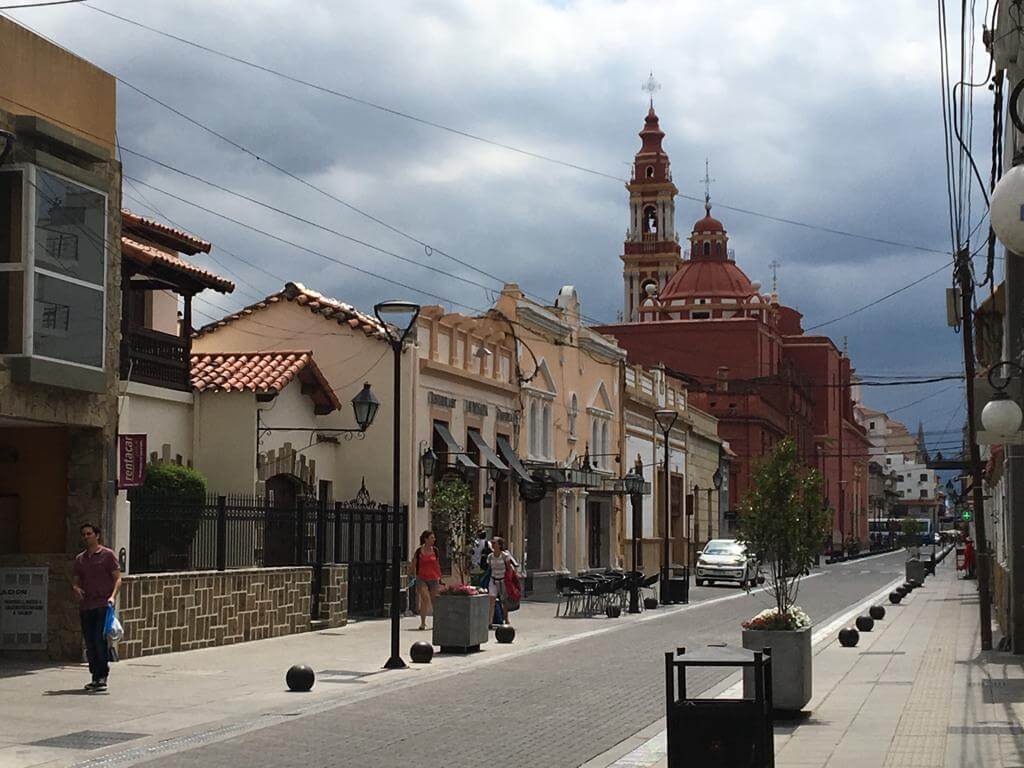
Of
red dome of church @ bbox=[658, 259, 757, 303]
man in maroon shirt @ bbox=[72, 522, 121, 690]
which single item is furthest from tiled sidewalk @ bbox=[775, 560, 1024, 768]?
red dome of church @ bbox=[658, 259, 757, 303]

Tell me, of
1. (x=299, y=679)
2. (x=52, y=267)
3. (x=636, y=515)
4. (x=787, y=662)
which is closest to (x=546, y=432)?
(x=636, y=515)

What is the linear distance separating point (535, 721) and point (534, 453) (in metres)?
31.2

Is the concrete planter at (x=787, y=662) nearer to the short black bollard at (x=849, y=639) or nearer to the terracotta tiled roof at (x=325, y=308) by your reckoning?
the short black bollard at (x=849, y=639)

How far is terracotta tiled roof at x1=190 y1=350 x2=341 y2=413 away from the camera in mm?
28812

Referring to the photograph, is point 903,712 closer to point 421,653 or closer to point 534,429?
point 421,653

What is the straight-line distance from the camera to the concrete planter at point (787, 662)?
48.2 feet

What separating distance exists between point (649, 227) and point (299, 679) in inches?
4353

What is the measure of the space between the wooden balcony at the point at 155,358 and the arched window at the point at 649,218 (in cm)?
9830

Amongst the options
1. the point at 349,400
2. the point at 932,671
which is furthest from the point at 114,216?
the point at 349,400

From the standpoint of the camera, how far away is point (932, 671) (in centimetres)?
2023

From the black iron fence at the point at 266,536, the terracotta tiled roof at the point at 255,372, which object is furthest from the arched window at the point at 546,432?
the terracotta tiled roof at the point at 255,372

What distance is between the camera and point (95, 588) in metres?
16.9

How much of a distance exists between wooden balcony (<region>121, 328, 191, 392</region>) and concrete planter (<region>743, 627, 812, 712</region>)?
13.4 meters

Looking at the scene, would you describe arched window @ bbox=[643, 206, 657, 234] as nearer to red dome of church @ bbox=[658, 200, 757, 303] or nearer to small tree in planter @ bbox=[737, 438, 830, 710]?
red dome of church @ bbox=[658, 200, 757, 303]
